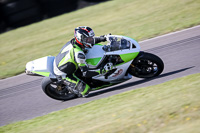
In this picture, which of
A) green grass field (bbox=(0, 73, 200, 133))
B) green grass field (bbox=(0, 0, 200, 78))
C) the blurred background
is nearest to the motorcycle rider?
green grass field (bbox=(0, 73, 200, 133))

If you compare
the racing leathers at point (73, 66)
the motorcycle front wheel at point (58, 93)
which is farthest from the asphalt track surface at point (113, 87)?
the racing leathers at point (73, 66)

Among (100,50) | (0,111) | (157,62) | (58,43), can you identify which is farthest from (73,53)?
(58,43)

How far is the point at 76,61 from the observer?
648 cm

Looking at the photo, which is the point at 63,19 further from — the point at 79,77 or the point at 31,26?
the point at 79,77

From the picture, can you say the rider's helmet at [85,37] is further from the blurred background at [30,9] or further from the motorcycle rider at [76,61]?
the blurred background at [30,9]

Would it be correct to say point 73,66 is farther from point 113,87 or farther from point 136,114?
point 136,114

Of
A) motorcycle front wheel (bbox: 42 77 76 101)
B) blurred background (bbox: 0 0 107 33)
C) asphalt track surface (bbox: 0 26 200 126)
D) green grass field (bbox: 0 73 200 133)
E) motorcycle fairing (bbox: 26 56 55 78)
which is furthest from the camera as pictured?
blurred background (bbox: 0 0 107 33)

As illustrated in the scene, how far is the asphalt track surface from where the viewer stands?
272 inches

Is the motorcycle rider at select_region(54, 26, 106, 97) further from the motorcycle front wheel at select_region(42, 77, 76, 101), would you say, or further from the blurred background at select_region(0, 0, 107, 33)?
the blurred background at select_region(0, 0, 107, 33)

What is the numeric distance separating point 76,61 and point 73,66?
243 mm

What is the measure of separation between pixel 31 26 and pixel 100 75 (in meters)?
9.90

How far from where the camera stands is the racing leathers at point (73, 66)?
6411 millimetres

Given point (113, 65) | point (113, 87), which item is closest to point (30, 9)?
point (113, 87)

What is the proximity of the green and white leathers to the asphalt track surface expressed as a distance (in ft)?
1.46
